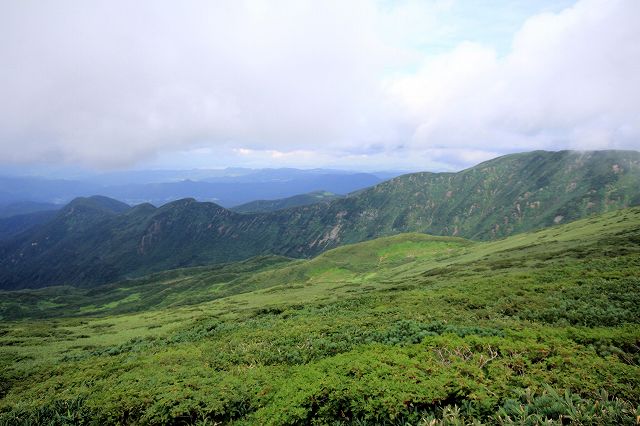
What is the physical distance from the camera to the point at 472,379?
17188 mm

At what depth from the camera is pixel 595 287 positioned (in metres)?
35.0

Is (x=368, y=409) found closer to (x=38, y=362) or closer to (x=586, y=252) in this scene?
(x=38, y=362)

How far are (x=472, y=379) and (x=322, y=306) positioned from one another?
34.8 meters

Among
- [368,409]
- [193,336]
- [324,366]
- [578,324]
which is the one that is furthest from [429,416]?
[193,336]

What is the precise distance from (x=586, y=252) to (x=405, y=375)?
2148 inches

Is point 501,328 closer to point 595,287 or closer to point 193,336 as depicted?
point 595,287

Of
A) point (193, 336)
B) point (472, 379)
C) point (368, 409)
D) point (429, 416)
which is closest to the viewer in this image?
point (429, 416)

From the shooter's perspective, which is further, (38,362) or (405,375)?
(38,362)

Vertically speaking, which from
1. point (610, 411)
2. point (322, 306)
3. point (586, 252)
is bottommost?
point (322, 306)

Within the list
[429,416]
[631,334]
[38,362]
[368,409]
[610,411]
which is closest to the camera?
[610,411]

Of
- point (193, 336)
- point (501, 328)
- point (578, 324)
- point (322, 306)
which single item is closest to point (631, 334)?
point (578, 324)

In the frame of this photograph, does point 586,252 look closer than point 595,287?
No

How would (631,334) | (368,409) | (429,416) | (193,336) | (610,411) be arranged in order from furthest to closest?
(193,336) < (631,334) < (368,409) < (429,416) < (610,411)

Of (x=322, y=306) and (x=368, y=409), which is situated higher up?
(x=368, y=409)
